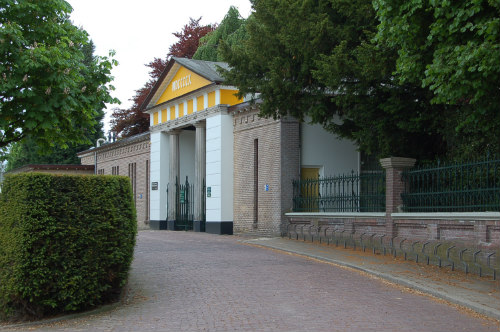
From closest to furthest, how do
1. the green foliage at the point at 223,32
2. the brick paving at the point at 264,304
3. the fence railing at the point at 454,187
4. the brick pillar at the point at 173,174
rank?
1. the brick paving at the point at 264,304
2. the fence railing at the point at 454,187
3. the brick pillar at the point at 173,174
4. the green foliage at the point at 223,32

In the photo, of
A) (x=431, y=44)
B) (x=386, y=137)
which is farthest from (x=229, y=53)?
(x=431, y=44)

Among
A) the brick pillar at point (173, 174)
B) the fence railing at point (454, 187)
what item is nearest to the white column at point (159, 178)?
the brick pillar at point (173, 174)

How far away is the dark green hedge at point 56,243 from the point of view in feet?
Answer: 28.2

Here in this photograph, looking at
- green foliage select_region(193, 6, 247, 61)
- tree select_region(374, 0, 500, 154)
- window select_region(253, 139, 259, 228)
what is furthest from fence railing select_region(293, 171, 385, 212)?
green foliage select_region(193, 6, 247, 61)

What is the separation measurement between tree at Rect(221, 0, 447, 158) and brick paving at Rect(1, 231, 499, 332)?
4553 millimetres

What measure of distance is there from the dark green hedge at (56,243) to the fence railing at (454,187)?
754 cm

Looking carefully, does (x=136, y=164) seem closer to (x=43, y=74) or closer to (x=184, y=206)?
(x=184, y=206)

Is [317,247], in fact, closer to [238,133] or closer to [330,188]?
[330,188]

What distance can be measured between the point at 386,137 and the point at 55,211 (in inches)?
→ 383

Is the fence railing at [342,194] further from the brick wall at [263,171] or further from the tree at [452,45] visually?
the tree at [452,45]

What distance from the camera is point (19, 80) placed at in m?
11.0

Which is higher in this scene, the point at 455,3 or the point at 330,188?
the point at 455,3

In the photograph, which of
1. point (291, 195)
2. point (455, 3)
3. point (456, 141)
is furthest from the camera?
point (291, 195)

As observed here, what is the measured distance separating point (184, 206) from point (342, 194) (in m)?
12.5
